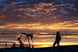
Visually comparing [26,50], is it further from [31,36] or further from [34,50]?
[31,36]

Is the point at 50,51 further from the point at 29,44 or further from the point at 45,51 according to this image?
the point at 29,44

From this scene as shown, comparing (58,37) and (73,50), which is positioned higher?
(58,37)

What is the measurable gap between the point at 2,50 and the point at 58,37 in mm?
8487

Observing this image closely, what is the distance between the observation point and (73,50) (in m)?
37.2

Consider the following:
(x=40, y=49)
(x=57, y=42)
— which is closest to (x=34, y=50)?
(x=40, y=49)

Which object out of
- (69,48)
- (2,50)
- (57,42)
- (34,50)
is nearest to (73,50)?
(69,48)

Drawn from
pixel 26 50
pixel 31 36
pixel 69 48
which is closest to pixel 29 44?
pixel 31 36

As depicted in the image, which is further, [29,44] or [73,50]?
[29,44]

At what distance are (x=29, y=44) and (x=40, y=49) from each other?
17.2 feet

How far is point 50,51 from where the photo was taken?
36375 mm

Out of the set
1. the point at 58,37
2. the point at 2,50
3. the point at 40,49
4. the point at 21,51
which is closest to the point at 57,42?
the point at 58,37

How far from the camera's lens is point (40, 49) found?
36.7 m

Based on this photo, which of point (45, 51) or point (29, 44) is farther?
point (29, 44)

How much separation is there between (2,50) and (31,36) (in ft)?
21.6
